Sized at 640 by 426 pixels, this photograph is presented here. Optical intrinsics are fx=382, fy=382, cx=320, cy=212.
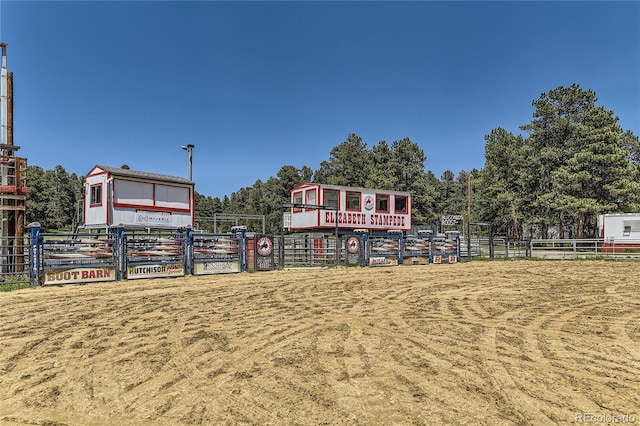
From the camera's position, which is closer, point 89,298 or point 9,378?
point 9,378

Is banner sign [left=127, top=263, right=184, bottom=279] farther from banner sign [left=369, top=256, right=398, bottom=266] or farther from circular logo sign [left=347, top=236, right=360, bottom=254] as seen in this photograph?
banner sign [left=369, top=256, right=398, bottom=266]

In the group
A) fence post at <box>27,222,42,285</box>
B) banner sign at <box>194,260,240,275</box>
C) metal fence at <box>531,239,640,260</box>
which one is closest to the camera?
fence post at <box>27,222,42,285</box>

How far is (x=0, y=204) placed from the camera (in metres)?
15.2

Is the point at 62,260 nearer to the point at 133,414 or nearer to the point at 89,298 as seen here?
the point at 89,298

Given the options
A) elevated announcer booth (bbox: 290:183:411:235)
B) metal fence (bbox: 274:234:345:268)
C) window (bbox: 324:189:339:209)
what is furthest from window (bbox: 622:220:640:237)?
metal fence (bbox: 274:234:345:268)

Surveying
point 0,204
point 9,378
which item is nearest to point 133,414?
point 9,378

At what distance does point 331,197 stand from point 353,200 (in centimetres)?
183

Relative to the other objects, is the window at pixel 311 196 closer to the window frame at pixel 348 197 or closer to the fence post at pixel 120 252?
the window frame at pixel 348 197

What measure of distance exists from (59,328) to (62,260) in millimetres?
7155

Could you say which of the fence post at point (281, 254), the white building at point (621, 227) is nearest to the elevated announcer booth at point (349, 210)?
the fence post at point (281, 254)

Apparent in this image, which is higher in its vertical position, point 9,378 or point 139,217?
point 139,217

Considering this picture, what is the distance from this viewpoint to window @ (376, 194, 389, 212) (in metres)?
27.6

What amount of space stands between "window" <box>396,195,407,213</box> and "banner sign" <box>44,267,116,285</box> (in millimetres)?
20068

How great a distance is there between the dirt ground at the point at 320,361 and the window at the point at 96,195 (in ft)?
41.4
